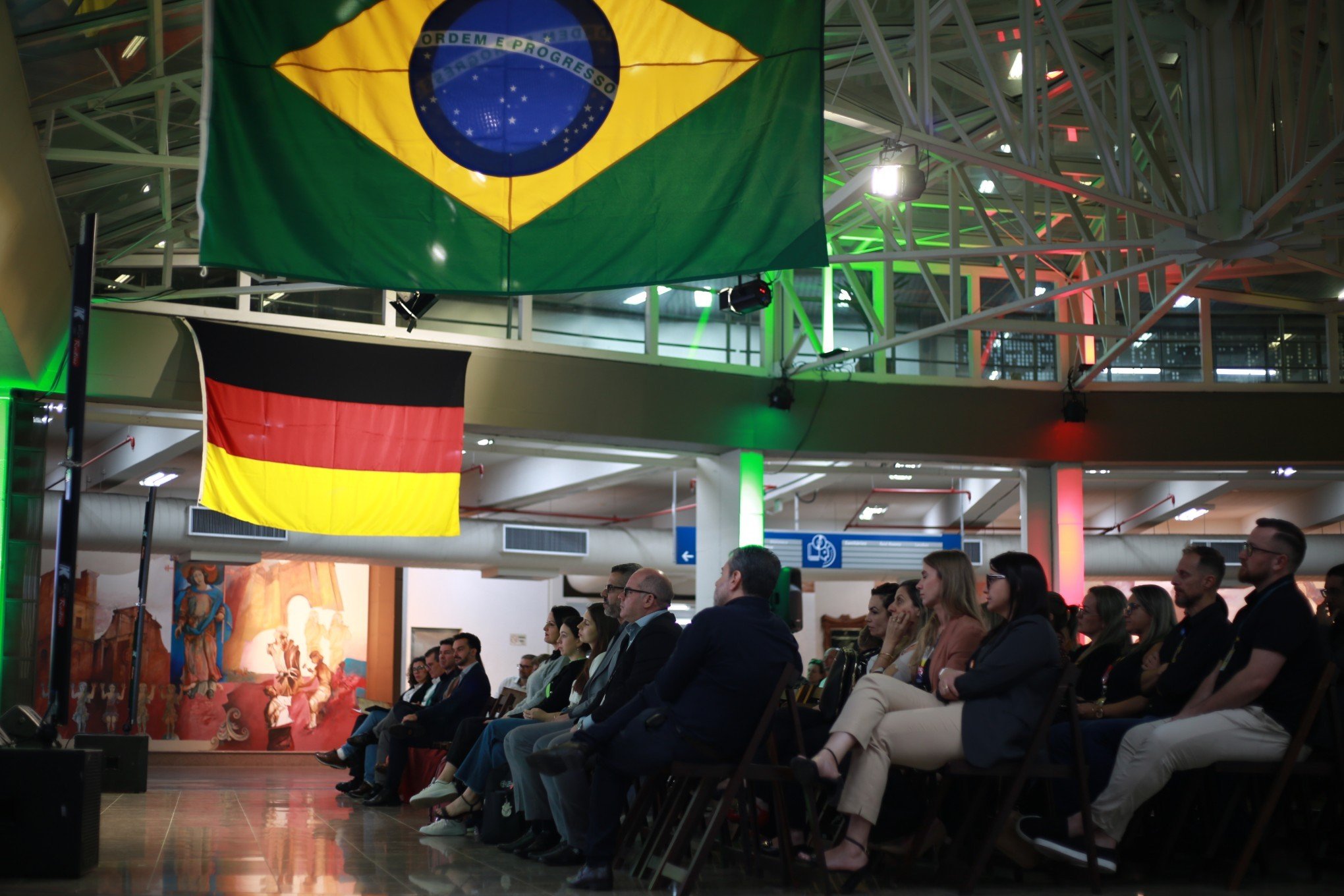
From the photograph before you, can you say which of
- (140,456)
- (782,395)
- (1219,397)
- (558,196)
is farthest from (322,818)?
(1219,397)

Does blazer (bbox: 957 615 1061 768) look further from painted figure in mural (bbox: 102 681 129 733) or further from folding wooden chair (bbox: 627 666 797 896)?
painted figure in mural (bbox: 102 681 129 733)

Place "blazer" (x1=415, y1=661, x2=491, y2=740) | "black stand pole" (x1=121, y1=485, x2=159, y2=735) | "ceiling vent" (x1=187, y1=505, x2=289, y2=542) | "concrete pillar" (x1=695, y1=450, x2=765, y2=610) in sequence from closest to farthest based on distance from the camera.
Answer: "blazer" (x1=415, y1=661, x2=491, y2=740) → "black stand pole" (x1=121, y1=485, x2=159, y2=735) → "concrete pillar" (x1=695, y1=450, x2=765, y2=610) → "ceiling vent" (x1=187, y1=505, x2=289, y2=542)

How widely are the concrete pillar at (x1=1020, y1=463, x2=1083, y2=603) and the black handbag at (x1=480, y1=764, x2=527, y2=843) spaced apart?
879 cm

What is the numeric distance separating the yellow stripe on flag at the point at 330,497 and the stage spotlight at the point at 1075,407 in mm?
6716

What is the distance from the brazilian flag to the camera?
4840 millimetres

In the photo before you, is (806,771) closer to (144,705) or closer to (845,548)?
(845,548)

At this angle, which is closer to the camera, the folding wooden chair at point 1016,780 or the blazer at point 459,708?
the folding wooden chair at point 1016,780

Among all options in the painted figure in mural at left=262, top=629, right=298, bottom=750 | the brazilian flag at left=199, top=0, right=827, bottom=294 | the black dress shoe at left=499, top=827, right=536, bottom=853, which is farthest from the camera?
the painted figure in mural at left=262, top=629, right=298, bottom=750

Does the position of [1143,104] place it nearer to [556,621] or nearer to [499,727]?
[556,621]

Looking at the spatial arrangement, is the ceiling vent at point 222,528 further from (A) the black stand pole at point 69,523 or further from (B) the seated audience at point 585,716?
(A) the black stand pole at point 69,523

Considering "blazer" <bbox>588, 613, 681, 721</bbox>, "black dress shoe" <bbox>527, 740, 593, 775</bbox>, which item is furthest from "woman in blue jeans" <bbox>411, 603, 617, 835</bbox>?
"black dress shoe" <bbox>527, 740, 593, 775</bbox>

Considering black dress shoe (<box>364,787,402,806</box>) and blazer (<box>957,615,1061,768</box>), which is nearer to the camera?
blazer (<box>957,615,1061,768</box>)

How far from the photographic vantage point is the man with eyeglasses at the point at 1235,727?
15.7 feet

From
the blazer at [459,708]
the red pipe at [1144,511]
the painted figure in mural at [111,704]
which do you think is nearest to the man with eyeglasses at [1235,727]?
the blazer at [459,708]
